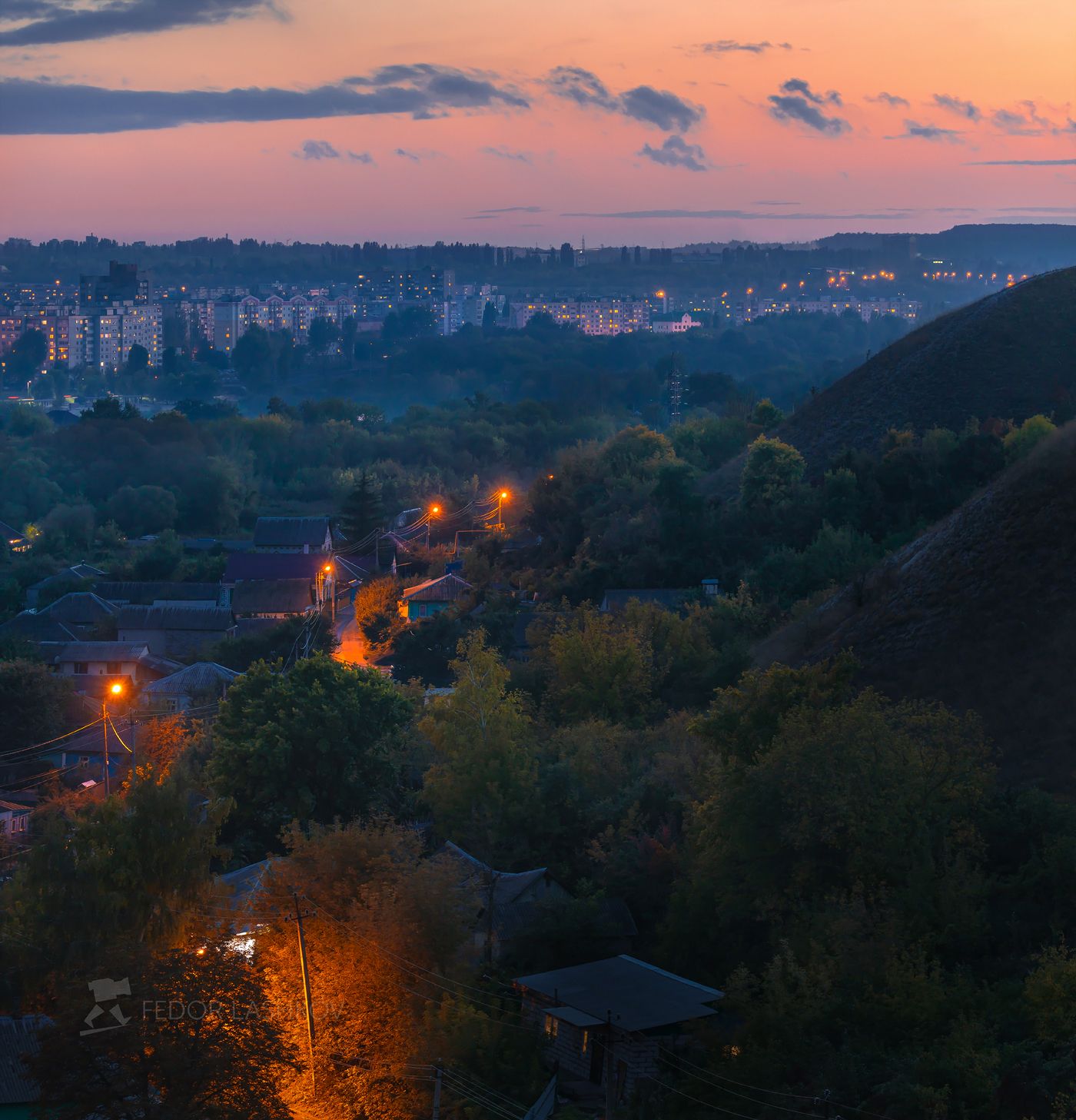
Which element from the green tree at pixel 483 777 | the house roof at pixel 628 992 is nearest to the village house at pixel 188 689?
the green tree at pixel 483 777

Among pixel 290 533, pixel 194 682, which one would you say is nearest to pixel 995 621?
pixel 194 682

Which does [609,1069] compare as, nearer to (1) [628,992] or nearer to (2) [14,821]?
(1) [628,992]

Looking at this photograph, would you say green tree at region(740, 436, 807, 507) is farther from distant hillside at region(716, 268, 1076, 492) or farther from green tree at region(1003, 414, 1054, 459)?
green tree at region(1003, 414, 1054, 459)

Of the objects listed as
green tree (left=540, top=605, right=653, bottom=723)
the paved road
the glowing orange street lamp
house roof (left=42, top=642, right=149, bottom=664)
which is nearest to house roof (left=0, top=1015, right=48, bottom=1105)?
green tree (left=540, top=605, right=653, bottom=723)

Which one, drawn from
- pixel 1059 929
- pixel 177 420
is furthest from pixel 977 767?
pixel 177 420

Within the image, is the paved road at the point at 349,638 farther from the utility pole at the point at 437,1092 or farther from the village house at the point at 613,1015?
the utility pole at the point at 437,1092
